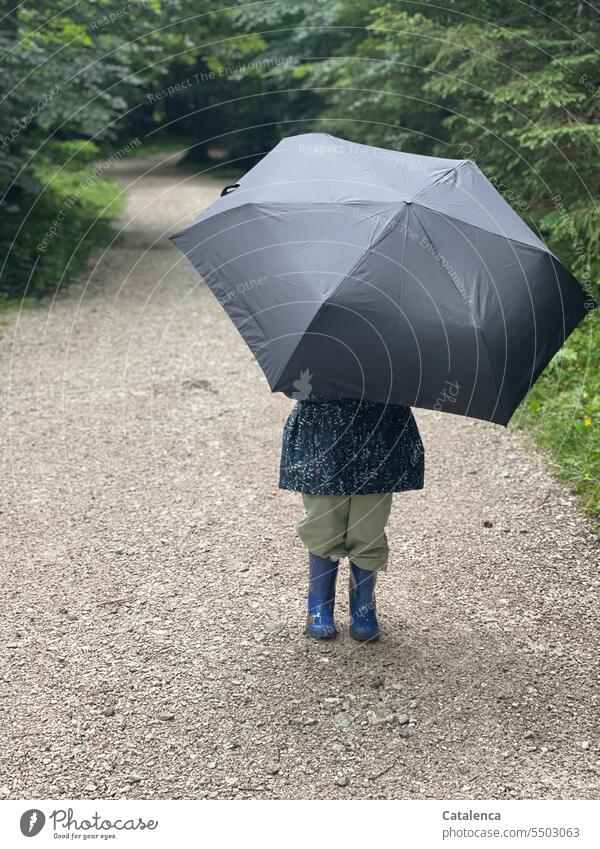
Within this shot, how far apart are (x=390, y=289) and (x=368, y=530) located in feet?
3.50

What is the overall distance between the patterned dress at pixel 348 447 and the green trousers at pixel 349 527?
0.08 metres

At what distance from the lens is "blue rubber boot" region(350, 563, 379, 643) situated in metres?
3.68

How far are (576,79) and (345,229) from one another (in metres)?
4.99

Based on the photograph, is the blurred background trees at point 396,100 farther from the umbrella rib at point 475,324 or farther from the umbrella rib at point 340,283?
the umbrella rib at point 340,283

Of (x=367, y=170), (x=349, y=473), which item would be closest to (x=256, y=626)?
(x=349, y=473)

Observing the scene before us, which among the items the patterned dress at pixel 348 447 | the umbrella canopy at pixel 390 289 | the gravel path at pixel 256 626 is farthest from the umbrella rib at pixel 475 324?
the gravel path at pixel 256 626

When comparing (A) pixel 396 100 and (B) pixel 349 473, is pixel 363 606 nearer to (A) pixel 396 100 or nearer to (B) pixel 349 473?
(B) pixel 349 473

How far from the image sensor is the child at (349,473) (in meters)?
3.35

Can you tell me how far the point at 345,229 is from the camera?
2994 millimetres

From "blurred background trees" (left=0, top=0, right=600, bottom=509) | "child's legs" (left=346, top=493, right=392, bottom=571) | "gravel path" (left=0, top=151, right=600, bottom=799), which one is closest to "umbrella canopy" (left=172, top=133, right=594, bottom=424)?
"child's legs" (left=346, top=493, right=392, bottom=571)

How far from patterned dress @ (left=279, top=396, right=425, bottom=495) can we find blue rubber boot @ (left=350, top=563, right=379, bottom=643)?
0.45m

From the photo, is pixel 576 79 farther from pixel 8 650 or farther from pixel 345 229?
pixel 8 650

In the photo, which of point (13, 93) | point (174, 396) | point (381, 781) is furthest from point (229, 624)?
point (13, 93)

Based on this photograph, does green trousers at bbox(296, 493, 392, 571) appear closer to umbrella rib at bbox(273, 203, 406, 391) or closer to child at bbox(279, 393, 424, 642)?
child at bbox(279, 393, 424, 642)
